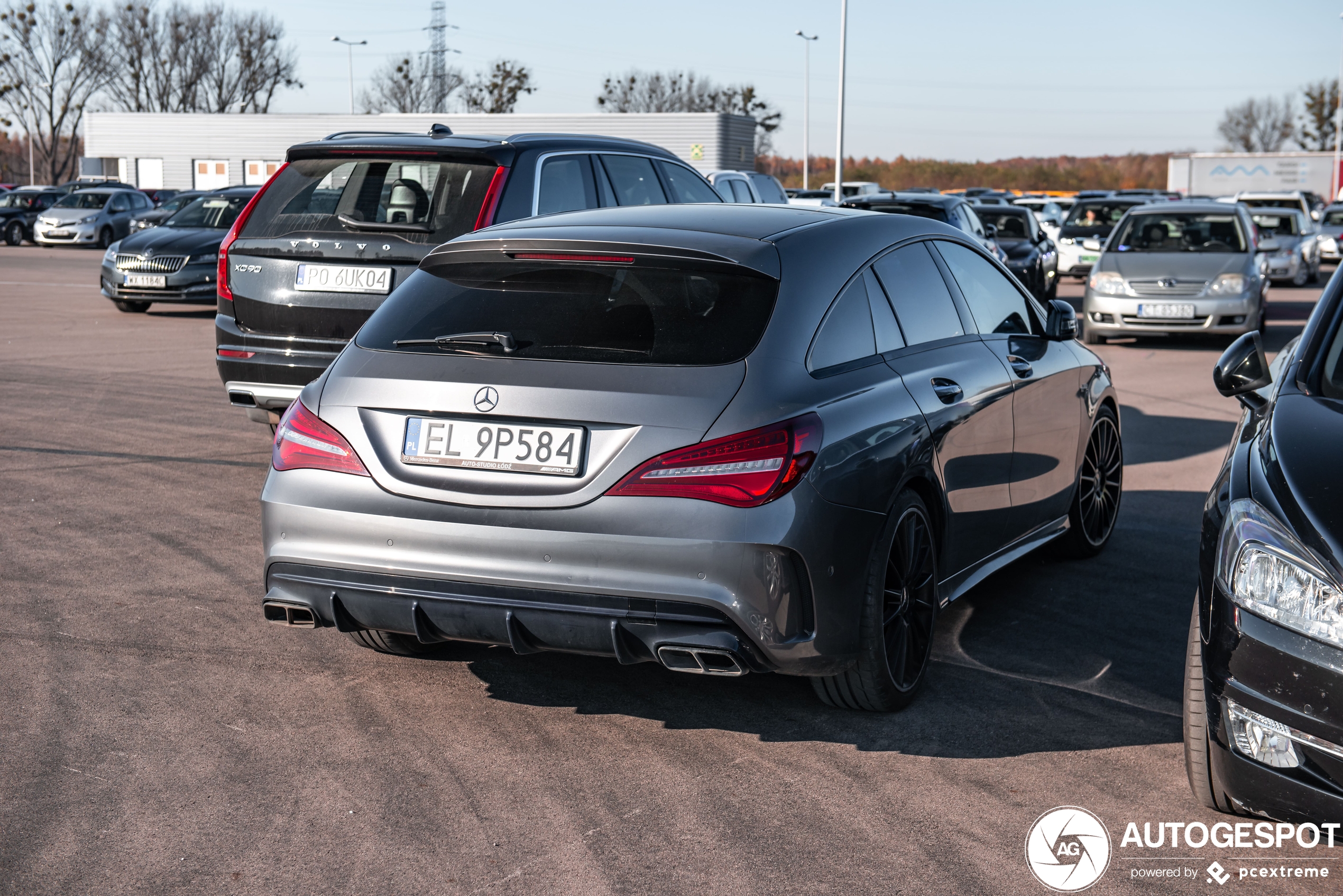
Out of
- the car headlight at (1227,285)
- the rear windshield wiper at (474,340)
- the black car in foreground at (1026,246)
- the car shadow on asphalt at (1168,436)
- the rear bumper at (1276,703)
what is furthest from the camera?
the black car in foreground at (1026,246)

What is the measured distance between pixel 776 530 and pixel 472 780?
1.12 metres

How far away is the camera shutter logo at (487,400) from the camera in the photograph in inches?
152

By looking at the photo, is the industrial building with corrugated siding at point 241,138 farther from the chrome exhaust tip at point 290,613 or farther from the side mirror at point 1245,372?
the chrome exhaust tip at point 290,613

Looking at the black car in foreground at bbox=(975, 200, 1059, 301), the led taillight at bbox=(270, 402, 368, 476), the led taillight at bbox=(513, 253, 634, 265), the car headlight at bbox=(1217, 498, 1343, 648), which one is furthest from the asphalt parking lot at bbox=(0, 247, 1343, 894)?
the black car in foreground at bbox=(975, 200, 1059, 301)

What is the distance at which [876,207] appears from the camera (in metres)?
17.1

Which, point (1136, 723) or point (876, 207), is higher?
point (876, 207)

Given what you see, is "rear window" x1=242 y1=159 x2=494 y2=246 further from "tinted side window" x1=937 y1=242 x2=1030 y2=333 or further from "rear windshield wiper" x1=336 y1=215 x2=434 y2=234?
"tinted side window" x1=937 y1=242 x2=1030 y2=333

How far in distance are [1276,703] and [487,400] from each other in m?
2.20

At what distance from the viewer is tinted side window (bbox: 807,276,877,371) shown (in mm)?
4070

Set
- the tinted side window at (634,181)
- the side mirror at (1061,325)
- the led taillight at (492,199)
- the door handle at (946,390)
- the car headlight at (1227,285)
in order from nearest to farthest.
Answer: the door handle at (946,390) → the side mirror at (1061,325) → the led taillight at (492,199) → the tinted side window at (634,181) → the car headlight at (1227,285)

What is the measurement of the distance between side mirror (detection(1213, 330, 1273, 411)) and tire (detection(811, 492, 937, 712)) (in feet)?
3.59

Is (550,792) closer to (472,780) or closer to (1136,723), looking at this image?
(472,780)

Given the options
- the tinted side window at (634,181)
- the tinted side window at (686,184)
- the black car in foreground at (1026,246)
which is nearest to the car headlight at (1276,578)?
the tinted side window at (634,181)

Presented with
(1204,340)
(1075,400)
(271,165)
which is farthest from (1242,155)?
(1075,400)
